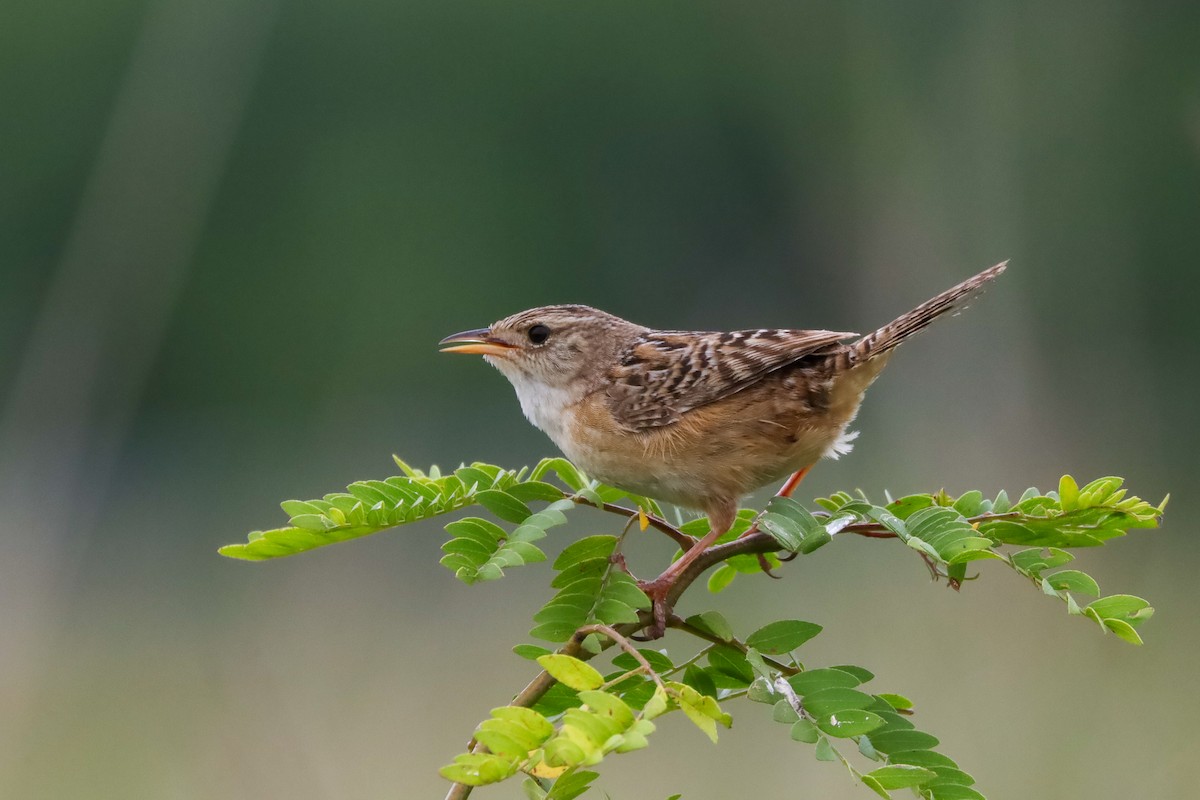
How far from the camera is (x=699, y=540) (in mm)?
2404

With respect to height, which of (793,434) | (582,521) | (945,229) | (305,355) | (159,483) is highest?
(945,229)

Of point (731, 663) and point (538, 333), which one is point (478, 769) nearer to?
point (731, 663)

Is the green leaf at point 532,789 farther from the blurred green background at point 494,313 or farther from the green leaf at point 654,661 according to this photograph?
the blurred green background at point 494,313

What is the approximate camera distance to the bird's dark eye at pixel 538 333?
3355 mm

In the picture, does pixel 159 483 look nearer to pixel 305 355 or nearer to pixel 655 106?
pixel 305 355

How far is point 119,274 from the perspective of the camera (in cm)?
1152

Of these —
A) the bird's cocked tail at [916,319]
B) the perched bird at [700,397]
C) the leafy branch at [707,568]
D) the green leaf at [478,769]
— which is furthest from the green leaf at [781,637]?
the bird's cocked tail at [916,319]

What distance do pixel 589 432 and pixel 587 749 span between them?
172 cm

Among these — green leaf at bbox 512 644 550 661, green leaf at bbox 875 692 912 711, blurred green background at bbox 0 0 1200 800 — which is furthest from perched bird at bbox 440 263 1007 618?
blurred green background at bbox 0 0 1200 800

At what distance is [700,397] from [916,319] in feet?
1.89

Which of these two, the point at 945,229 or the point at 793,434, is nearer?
the point at 793,434

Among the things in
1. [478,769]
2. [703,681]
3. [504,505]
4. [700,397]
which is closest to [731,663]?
[703,681]

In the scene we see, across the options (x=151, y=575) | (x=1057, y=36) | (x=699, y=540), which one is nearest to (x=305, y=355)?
(x=151, y=575)

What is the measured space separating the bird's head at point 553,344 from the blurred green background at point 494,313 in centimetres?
255
